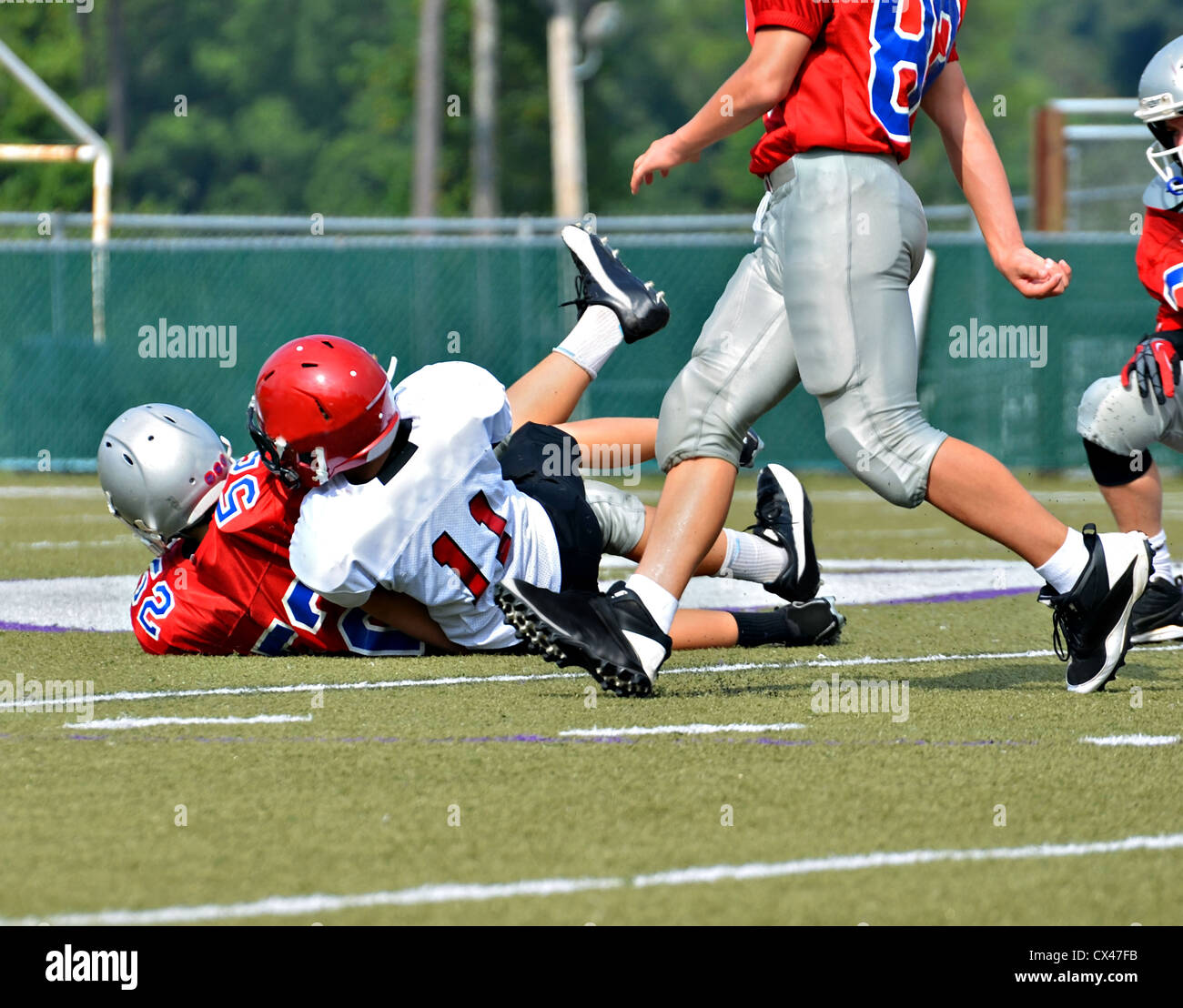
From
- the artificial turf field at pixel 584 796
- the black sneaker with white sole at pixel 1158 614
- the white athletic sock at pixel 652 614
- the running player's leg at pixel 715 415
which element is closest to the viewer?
the artificial turf field at pixel 584 796

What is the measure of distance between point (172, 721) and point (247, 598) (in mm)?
1032

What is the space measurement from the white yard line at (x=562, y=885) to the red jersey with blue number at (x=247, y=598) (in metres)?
2.51

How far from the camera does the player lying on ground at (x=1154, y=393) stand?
19.1 ft

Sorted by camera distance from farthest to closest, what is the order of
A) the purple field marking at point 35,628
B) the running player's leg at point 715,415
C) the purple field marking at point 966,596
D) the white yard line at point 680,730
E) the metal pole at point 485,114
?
the metal pole at point 485,114 → the purple field marking at point 966,596 → the purple field marking at point 35,628 → the running player's leg at point 715,415 → the white yard line at point 680,730

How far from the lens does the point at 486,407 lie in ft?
17.4

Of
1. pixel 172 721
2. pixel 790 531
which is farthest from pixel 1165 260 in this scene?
pixel 172 721

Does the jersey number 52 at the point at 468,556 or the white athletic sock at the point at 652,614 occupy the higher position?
the jersey number 52 at the point at 468,556

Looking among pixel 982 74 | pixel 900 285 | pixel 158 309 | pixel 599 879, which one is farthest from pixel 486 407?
pixel 982 74

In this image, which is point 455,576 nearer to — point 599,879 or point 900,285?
point 900,285

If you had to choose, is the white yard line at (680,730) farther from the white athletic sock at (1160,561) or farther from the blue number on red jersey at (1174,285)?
the blue number on red jersey at (1174,285)

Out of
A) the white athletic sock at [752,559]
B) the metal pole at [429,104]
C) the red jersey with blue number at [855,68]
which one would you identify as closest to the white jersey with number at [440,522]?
the white athletic sock at [752,559]

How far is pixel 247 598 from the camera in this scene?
18.3ft

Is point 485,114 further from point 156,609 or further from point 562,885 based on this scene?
point 562,885

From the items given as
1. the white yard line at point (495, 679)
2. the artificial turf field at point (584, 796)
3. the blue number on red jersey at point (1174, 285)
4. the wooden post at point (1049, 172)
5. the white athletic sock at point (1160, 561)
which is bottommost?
the artificial turf field at point (584, 796)
